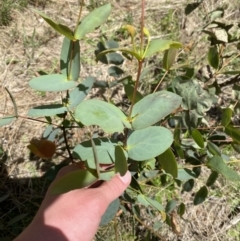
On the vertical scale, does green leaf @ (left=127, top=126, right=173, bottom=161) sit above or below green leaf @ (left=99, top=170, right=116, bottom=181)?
above

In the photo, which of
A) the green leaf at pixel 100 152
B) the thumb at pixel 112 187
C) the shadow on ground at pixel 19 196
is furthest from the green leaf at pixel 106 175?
the shadow on ground at pixel 19 196

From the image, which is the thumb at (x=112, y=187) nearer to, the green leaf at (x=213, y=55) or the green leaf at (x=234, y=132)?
the green leaf at (x=234, y=132)

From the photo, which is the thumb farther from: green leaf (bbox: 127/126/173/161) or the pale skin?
green leaf (bbox: 127/126/173/161)

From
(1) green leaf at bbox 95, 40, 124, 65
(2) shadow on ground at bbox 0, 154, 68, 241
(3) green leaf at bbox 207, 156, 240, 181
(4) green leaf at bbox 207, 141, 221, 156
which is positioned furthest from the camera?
(2) shadow on ground at bbox 0, 154, 68, 241

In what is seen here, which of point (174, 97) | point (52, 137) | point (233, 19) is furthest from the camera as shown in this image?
point (233, 19)

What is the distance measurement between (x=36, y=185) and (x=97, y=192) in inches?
23.4

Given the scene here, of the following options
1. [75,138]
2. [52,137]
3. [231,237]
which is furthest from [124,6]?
A: [231,237]

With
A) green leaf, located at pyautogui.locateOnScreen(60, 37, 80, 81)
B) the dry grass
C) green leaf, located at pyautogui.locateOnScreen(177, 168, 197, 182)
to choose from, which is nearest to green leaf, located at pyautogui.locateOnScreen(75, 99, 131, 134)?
green leaf, located at pyautogui.locateOnScreen(60, 37, 80, 81)

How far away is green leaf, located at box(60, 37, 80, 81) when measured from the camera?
0.89 m

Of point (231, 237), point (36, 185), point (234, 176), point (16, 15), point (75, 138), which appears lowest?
point (231, 237)

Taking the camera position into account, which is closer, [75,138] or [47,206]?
[47,206]

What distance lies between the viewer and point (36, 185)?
4.96 ft

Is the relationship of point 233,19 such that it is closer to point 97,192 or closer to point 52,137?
point 52,137

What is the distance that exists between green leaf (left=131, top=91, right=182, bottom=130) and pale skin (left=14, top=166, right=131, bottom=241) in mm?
202
